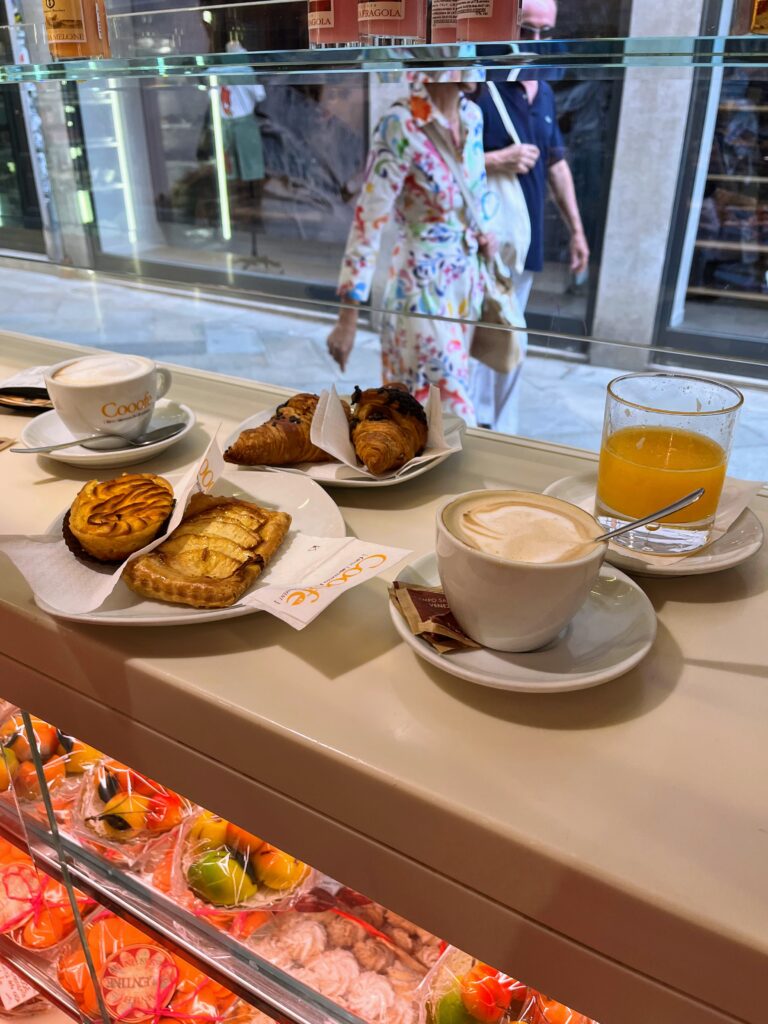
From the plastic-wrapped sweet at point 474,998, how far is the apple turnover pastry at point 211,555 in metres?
0.38

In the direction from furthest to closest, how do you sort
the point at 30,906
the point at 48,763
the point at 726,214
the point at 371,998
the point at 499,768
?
1. the point at 726,214
2. the point at 30,906
3. the point at 48,763
4. the point at 371,998
5. the point at 499,768

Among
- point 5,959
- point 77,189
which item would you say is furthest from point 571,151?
point 5,959

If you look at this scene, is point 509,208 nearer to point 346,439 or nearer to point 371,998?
point 346,439

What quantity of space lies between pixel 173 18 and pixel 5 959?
4.02ft

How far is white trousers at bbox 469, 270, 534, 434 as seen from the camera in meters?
2.30

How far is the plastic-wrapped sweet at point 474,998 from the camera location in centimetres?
71

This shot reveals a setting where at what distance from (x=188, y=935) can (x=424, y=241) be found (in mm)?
1589

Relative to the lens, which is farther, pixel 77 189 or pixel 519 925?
pixel 77 189

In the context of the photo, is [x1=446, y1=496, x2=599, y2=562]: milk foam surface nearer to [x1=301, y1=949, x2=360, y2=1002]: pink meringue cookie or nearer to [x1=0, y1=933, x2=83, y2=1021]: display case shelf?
[x1=301, y1=949, x2=360, y2=1002]: pink meringue cookie

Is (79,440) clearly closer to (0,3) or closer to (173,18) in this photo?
(173,18)

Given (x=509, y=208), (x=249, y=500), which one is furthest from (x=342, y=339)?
(x=249, y=500)

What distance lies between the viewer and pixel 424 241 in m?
1.96

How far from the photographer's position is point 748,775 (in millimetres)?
485

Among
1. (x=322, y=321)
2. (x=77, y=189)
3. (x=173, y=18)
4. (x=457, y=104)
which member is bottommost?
(x=322, y=321)
